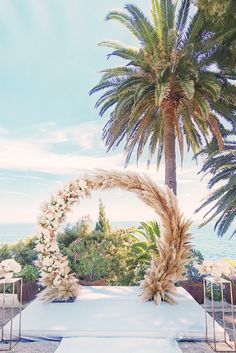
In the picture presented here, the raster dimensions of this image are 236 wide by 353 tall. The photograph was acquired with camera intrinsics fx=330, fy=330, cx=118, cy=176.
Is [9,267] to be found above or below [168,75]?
below

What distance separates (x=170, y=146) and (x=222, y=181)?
15.4ft

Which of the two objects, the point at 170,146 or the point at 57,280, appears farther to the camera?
the point at 170,146

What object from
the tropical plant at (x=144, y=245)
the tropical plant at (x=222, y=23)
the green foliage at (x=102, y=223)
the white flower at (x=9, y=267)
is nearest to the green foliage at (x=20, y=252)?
the green foliage at (x=102, y=223)

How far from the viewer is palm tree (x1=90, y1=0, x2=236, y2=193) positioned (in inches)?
413

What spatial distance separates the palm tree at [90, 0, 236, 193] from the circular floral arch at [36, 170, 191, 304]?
444 centimetres

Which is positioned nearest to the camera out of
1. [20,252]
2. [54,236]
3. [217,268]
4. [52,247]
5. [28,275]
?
[217,268]

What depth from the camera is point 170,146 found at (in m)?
11.6

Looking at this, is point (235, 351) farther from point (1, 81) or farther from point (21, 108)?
point (21, 108)

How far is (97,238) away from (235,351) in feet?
22.8

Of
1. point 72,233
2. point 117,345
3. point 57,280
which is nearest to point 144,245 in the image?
point 72,233

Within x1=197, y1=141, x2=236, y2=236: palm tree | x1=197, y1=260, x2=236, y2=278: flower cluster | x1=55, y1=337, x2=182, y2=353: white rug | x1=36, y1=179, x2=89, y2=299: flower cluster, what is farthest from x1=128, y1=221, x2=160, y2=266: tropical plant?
x1=55, y1=337, x2=182, y2=353: white rug

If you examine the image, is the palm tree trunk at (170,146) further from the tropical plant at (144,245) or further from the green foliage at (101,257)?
the green foliage at (101,257)

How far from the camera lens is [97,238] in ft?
35.7

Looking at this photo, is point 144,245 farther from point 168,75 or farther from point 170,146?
point 168,75
